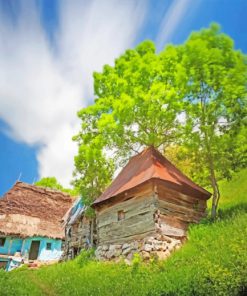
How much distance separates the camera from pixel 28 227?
3216cm

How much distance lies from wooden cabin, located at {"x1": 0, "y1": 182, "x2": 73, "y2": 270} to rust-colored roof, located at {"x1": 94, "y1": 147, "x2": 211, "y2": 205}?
1825cm

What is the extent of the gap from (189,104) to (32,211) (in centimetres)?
2687

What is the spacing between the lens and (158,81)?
1756cm

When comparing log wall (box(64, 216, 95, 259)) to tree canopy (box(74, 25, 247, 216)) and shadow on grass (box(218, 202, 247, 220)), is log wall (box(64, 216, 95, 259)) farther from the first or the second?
shadow on grass (box(218, 202, 247, 220))

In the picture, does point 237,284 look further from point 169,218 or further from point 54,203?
point 54,203

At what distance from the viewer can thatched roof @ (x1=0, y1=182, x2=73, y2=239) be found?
31584 millimetres

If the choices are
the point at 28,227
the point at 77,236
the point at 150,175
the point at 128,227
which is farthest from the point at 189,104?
the point at 28,227

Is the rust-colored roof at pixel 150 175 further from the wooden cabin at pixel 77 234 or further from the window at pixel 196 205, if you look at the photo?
the wooden cabin at pixel 77 234

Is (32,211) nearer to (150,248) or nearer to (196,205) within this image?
(196,205)

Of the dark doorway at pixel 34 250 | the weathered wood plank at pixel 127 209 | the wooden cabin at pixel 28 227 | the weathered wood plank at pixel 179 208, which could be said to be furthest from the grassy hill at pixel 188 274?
the dark doorway at pixel 34 250

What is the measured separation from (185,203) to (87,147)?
359 inches

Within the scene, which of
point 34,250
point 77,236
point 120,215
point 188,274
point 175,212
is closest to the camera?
point 188,274

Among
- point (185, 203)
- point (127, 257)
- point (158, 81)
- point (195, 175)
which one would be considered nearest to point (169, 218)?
point (185, 203)

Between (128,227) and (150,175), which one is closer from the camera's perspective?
(150,175)
